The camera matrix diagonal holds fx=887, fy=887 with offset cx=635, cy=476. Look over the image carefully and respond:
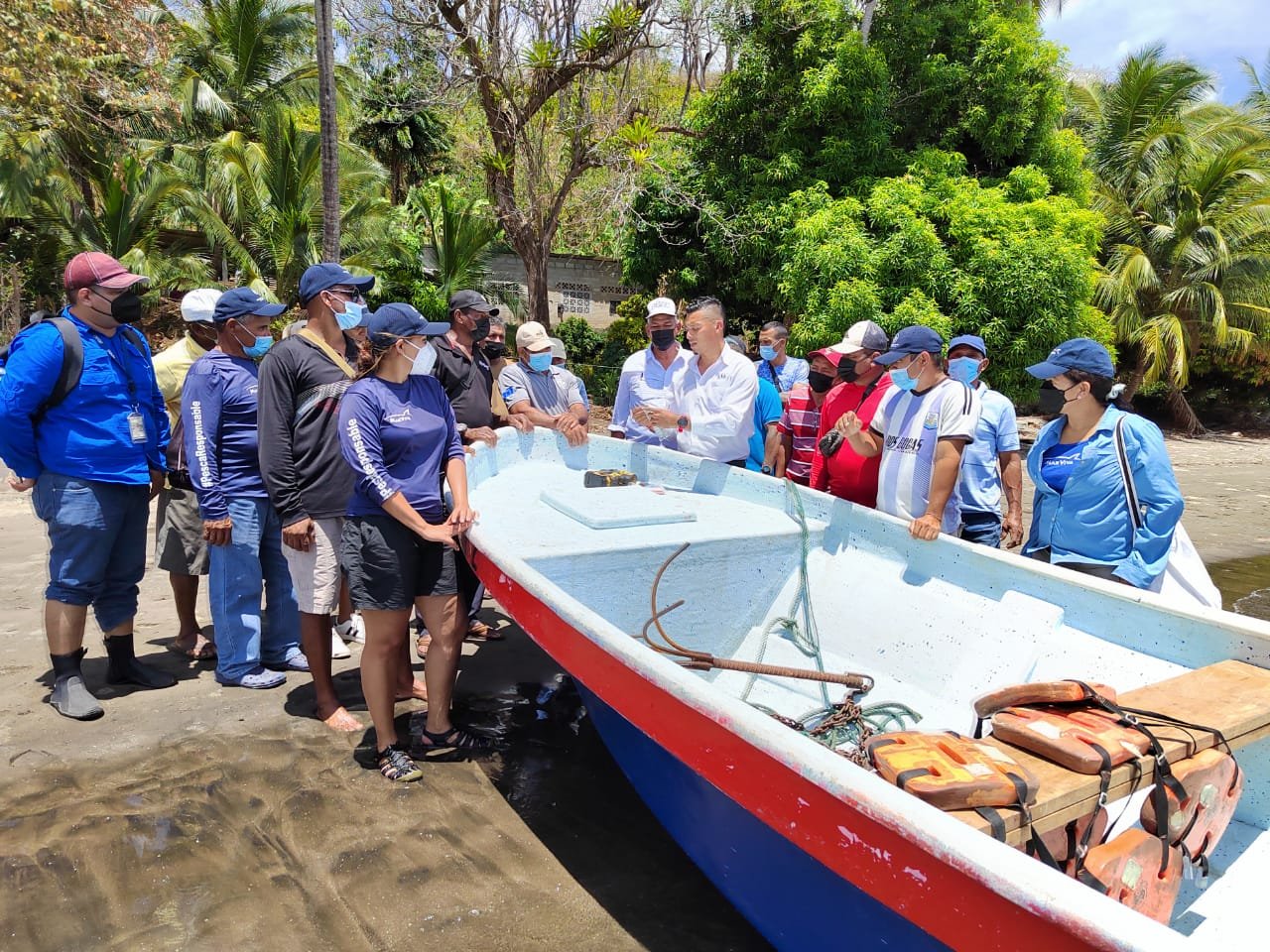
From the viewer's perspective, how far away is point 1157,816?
6.72 feet

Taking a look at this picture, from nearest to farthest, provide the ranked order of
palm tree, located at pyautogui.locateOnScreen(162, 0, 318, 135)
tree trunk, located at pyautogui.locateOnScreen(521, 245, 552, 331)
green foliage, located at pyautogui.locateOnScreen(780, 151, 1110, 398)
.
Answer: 1. green foliage, located at pyautogui.locateOnScreen(780, 151, 1110, 398)
2. tree trunk, located at pyautogui.locateOnScreen(521, 245, 552, 331)
3. palm tree, located at pyautogui.locateOnScreen(162, 0, 318, 135)

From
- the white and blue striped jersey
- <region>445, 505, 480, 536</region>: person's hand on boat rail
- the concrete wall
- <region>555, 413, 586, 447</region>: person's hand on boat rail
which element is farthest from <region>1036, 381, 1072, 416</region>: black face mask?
the concrete wall

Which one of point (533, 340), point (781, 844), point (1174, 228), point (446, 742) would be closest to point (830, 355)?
point (533, 340)

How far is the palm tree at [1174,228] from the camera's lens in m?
15.7

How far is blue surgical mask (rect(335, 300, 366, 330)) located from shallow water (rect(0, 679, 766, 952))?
176 cm

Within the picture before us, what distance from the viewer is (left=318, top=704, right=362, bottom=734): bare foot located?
12.6ft

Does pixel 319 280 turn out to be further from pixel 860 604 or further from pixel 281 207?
pixel 281 207

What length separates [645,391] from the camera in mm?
5359

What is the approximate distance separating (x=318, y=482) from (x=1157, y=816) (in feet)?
10.1

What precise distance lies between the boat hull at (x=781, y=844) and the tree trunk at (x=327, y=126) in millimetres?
7445

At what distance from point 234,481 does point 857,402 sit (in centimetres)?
300

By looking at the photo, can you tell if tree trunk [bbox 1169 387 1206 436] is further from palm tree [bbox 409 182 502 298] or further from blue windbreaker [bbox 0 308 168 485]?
blue windbreaker [bbox 0 308 168 485]

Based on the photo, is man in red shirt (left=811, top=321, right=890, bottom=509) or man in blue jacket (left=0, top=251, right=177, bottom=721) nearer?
man in blue jacket (left=0, top=251, right=177, bottom=721)

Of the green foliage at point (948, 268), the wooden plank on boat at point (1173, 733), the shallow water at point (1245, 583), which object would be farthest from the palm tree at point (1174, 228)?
the wooden plank on boat at point (1173, 733)
